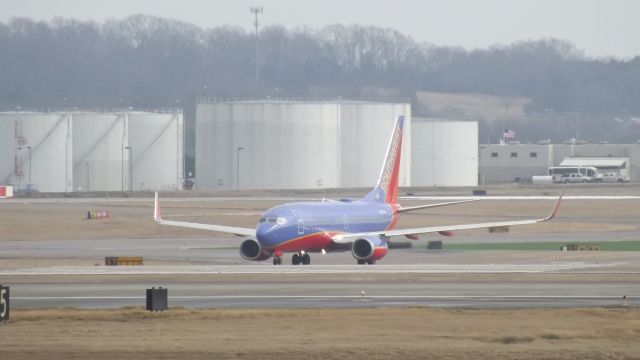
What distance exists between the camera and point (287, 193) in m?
150

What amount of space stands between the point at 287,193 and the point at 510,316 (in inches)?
4252

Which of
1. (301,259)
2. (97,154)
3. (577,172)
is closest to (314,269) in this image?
(301,259)

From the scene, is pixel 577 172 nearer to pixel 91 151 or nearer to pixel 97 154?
pixel 97 154

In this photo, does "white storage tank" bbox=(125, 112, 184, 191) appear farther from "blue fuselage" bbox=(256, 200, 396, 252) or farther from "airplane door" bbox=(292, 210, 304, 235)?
"airplane door" bbox=(292, 210, 304, 235)

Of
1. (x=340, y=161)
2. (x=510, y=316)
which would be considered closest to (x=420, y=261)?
(x=510, y=316)

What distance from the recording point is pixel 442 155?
623ft

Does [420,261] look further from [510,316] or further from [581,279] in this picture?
[510,316]

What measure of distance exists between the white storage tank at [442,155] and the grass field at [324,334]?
145 m

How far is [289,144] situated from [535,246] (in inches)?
3106

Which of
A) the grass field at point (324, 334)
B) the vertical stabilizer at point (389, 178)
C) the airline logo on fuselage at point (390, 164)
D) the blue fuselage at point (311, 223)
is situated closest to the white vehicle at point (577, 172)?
the vertical stabilizer at point (389, 178)

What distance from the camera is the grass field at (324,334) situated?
3481 centimetres

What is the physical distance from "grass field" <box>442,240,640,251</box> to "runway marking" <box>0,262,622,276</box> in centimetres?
1359

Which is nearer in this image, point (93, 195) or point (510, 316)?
point (510, 316)

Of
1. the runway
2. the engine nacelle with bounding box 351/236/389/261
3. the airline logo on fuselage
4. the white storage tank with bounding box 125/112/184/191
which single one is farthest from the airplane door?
the white storage tank with bounding box 125/112/184/191
